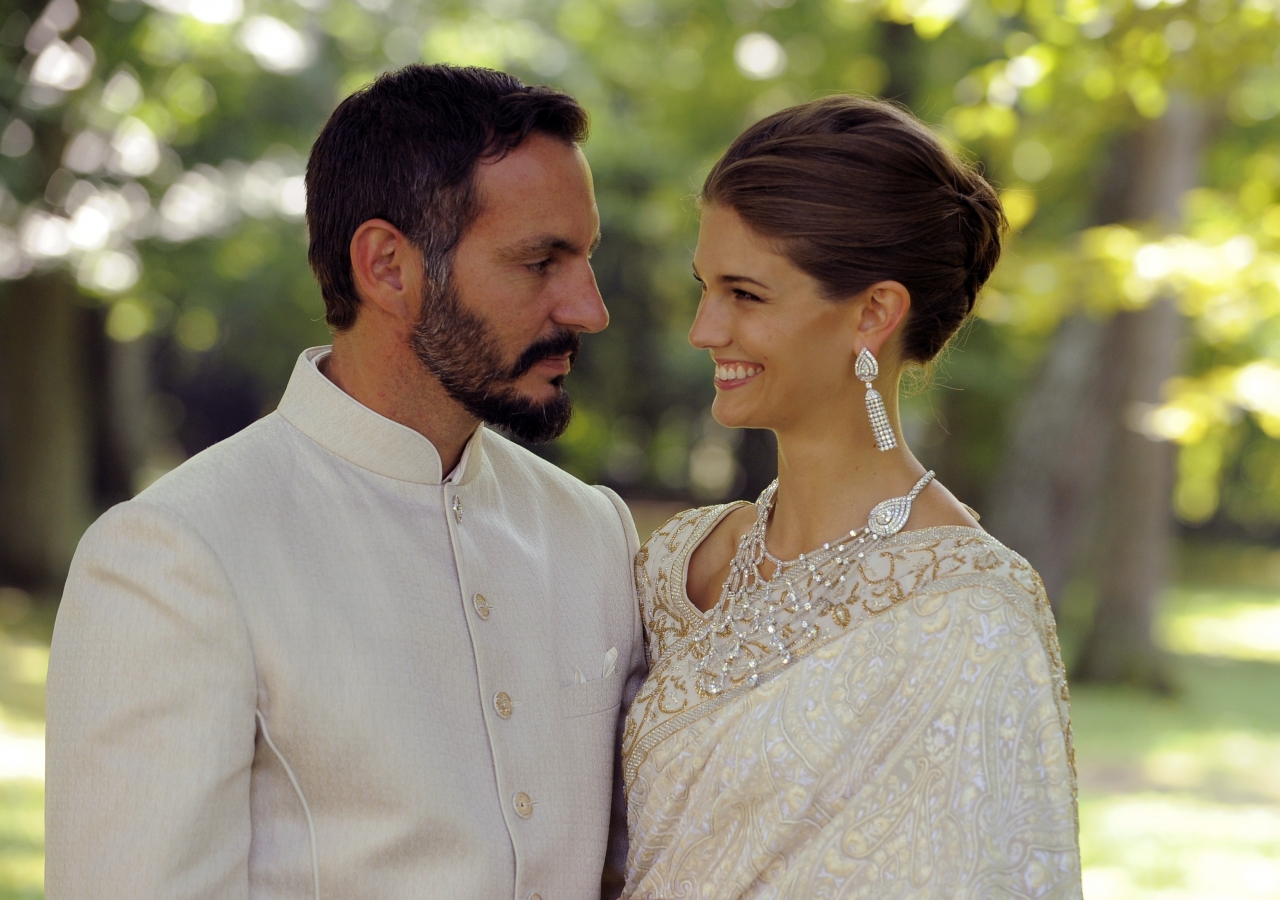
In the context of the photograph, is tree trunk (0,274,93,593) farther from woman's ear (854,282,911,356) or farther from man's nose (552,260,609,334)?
woman's ear (854,282,911,356)

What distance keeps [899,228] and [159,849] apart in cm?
145

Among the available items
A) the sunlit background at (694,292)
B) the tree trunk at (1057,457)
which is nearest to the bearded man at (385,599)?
the sunlit background at (694,292)

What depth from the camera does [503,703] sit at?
2074 millimetres

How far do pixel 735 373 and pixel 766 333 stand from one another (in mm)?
99

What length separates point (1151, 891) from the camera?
620cm

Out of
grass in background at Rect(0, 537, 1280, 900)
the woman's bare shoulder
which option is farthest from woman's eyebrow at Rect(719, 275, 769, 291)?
grass in background at Rect(0, 537, 1280, 900)

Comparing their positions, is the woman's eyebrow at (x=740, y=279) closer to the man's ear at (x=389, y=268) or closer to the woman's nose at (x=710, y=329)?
the woman's nose at (x=710, y=329)

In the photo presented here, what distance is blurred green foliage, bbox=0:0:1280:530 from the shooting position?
18.0ft

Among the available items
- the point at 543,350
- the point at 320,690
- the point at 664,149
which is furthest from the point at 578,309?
the point at 664,149

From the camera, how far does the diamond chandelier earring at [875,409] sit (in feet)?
7.38

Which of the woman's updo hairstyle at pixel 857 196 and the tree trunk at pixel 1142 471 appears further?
the tree trunk at pixel 1142 471

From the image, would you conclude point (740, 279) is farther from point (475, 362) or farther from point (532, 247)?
point (475, 362)

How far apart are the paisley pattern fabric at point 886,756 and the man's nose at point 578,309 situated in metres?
0.60

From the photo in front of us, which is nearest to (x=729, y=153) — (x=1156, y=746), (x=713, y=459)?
(x=1156, y=746)
